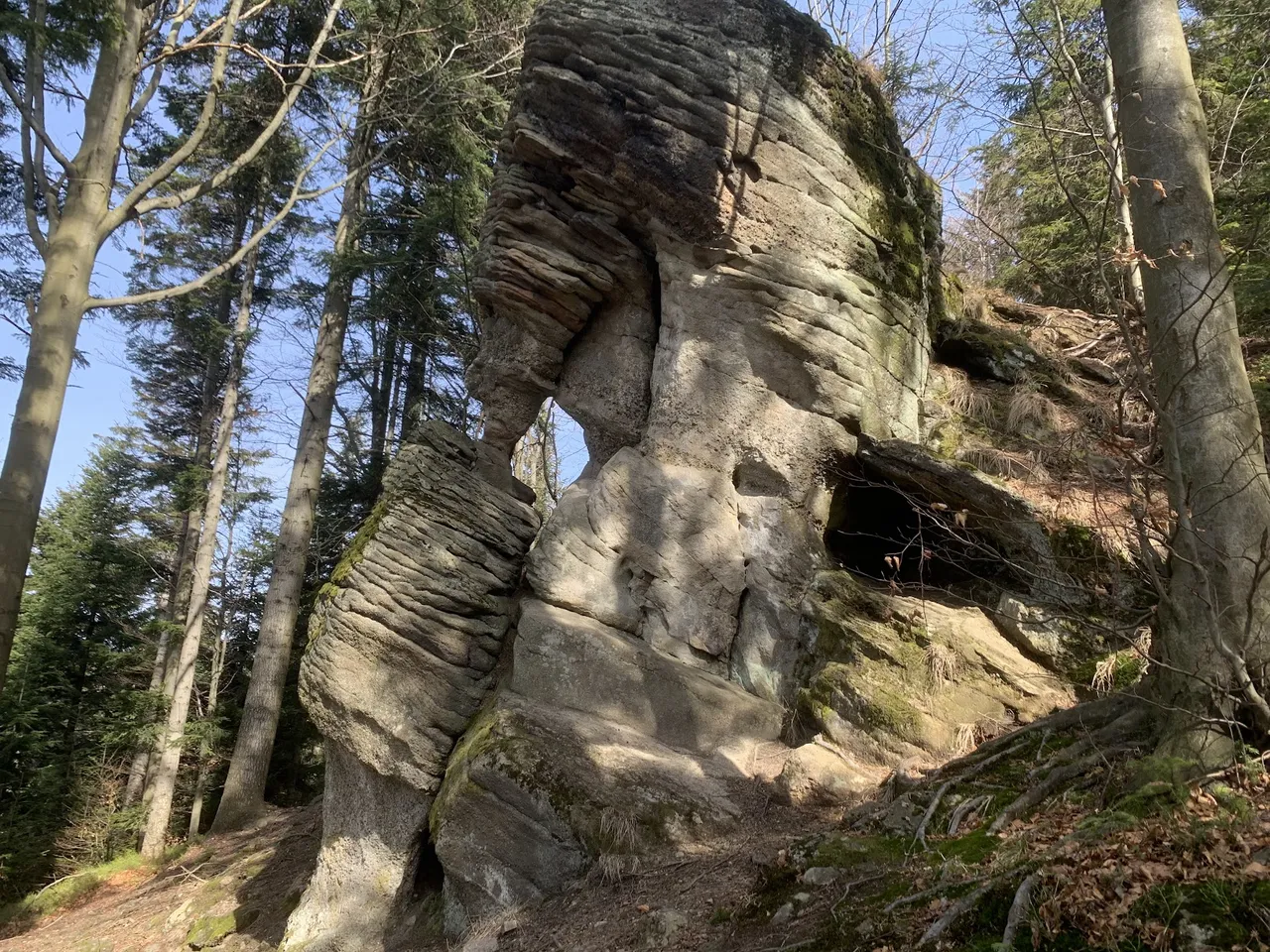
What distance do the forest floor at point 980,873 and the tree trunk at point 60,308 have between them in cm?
421

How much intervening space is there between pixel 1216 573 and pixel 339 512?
48.1 feet

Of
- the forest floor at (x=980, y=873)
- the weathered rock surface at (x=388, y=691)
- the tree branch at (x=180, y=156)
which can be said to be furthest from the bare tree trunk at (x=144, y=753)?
the forest floor at (x=980, y=873)

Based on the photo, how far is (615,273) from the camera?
946cm

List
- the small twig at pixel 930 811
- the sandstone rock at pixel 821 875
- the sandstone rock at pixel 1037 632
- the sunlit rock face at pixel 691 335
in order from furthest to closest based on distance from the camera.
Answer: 1. the sunlit rock face at pixel 691 335
2. the sandstone rock at pixel 1037 632
3. the small twig at pixel 930 811
4. the sandstone rock at pixel 821 875

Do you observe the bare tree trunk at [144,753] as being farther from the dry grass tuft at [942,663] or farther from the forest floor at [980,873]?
the dry grass tuft at [942,663]

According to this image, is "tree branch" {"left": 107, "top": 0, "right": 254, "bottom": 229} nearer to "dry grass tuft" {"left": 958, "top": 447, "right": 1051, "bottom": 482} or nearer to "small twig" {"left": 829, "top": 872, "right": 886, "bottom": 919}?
"small twig" {"left": 829, "top": 872, "right": 886, "bottom": 919}

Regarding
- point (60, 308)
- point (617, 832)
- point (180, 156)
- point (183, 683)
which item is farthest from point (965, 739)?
point (183, 683)

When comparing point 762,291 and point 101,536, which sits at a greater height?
point 762,291

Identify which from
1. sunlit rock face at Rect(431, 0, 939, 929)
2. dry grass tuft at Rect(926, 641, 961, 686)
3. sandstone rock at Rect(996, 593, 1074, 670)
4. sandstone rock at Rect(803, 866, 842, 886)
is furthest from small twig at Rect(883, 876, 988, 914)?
sandstone rock at Rect(996, 593, 1074, 670)

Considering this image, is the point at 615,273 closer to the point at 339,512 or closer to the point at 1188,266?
the point at 1188,266

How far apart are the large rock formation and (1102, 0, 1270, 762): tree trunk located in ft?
10.9

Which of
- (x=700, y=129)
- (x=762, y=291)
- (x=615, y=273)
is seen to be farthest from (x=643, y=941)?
(x=700, y=129)

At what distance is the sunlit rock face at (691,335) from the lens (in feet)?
25.5

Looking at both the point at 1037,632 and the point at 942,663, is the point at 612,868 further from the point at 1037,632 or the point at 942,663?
the point at 1037,632
